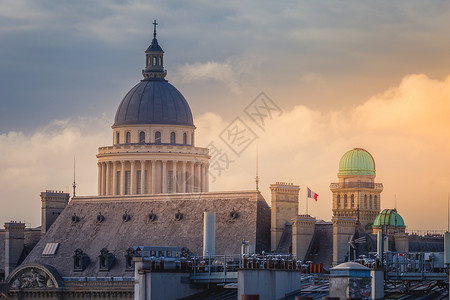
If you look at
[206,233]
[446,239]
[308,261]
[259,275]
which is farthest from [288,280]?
[308,261]

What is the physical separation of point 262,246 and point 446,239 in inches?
2900

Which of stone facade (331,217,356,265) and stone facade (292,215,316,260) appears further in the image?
stone facade (292,215,316,260)

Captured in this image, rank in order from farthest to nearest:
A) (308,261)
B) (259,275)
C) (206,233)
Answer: (308,261) < (206,233) < (259,275)

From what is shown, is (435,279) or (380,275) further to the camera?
(435,279)

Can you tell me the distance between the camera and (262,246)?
652ft

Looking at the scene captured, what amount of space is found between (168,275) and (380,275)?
2130cm

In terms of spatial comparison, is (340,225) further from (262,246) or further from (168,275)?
(168,275)

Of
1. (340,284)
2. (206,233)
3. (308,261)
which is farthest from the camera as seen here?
(308,261)

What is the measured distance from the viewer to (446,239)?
12644 cm

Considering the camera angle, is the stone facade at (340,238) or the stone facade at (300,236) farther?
the stone facade at (300,236)

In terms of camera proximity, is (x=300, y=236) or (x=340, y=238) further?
(x=340, y=238)

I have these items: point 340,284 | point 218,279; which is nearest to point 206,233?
point 218,279

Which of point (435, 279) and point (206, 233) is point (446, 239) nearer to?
point (435, 279)

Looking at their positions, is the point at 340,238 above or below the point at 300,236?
below
